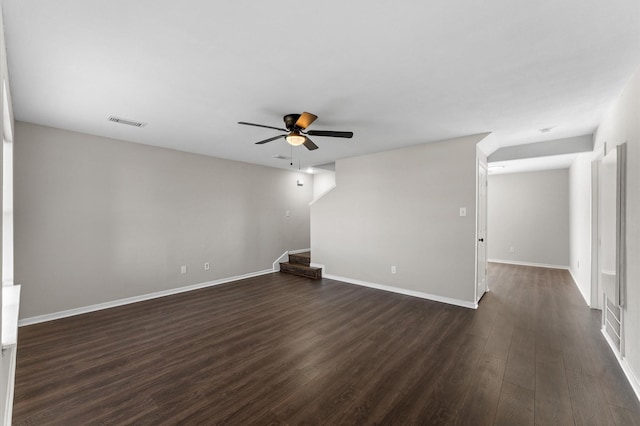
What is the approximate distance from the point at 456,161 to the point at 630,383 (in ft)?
9.75

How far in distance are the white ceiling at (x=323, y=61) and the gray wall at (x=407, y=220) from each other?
971 mm

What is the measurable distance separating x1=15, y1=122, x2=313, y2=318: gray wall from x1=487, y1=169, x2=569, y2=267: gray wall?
21.0 feet

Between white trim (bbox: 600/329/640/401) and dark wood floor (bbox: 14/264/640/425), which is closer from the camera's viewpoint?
dark wood floor (bbox: 14/264/640/425)

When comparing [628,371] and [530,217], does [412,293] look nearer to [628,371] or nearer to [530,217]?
[628,371]

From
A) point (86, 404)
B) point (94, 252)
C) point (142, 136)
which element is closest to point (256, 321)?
point (86, 404)

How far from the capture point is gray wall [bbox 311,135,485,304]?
406 cm

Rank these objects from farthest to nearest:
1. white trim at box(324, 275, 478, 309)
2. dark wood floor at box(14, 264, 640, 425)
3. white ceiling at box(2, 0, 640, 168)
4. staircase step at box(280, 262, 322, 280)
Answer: staircase step at box(280, 262, 322, 280) → white trim at box(324, 275, 478, 309) → dark wood floor at box(14, 264, 640, 425) → white ceiling at box(2, 0, 640, 168)

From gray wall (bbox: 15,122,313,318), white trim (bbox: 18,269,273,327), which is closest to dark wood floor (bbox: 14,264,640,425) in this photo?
white trim (bbox: 18,269,273,327)

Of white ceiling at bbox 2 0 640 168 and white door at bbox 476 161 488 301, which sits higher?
white ceiling at bbox 2 0 640 168

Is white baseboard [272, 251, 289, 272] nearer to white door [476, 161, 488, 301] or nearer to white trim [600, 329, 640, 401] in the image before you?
white door [476, 161, 488, 301]

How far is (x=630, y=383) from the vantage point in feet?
7.21

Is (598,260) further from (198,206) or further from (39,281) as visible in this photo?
(39,281)

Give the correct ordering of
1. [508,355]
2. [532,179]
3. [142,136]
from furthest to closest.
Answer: [532,179] → [142,136] → [508,355]

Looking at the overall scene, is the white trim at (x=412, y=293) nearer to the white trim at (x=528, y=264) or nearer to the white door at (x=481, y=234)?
the white door at (x=481, y=234)
